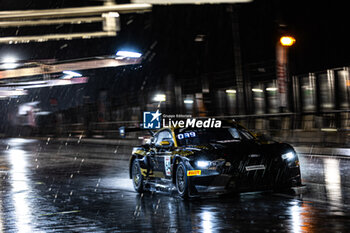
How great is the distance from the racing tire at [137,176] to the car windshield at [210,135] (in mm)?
1554

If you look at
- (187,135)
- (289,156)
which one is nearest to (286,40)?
(187,135)

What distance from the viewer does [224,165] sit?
970 cm

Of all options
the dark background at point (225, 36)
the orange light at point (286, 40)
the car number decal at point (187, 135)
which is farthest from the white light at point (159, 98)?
the car number decal at point (187, 135)

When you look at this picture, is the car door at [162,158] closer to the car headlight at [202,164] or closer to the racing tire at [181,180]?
the racing tire at [181,180]

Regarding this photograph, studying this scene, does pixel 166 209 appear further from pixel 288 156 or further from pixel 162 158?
pixel 288 156

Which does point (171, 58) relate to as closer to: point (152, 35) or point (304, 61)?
point (152, 35)

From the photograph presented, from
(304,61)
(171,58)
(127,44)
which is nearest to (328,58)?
(304,61)

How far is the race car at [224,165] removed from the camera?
9.68m

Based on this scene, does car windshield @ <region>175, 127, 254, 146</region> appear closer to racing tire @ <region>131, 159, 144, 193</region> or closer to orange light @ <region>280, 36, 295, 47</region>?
racing tire @ <region>131, 159, 144, 193</region>

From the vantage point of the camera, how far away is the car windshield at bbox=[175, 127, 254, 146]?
36.3ft

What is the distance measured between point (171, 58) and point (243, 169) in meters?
35.5

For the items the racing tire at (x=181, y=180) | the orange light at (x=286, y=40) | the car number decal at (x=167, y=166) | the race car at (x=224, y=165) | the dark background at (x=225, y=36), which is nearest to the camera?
the race car at (x=224, y=165)

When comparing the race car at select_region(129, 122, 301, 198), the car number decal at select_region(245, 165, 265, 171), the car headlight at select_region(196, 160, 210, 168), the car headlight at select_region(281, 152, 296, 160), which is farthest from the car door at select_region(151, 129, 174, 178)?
the car headlight at select_region(281, 152, 296, 160)

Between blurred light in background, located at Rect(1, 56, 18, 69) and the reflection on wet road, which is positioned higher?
blurred light in background, located at Rect(1, 56, 18, 69)
